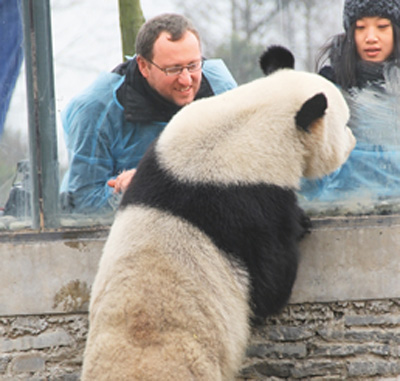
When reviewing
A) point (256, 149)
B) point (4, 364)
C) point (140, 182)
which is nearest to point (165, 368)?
point (140, 182)

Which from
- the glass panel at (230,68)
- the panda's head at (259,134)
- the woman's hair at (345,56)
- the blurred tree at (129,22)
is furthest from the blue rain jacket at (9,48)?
the woman's hair at (345,56)

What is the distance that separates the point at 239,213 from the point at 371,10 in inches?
71.9

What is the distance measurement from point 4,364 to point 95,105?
1631mm

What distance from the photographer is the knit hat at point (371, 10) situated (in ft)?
13.5

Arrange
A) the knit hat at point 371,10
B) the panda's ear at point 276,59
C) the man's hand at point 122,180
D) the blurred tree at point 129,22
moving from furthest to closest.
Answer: the blurred tree at point 129,22
the knit hat at point 371,10
the man's hand at point 122,180
the panda's ear at point 276,59

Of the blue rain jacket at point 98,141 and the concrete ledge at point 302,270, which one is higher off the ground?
the blue rain jacket at point 98,141

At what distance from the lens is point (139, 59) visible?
4.10 m

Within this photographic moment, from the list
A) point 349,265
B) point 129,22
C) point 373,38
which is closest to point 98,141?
point 129,22

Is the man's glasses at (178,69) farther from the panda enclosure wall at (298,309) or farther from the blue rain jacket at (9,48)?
the panda enclosure wall at (298,309)

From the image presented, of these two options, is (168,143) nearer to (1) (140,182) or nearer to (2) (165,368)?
(1) (140,182)

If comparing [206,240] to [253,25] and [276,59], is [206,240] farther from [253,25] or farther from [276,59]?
[253,25]

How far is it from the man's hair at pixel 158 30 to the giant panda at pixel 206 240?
87 centimetres

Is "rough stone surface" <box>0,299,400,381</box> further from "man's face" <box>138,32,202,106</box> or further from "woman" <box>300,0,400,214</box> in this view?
"man's face" <box>138,32,202,106</box>

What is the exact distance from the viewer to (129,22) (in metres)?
4.35
